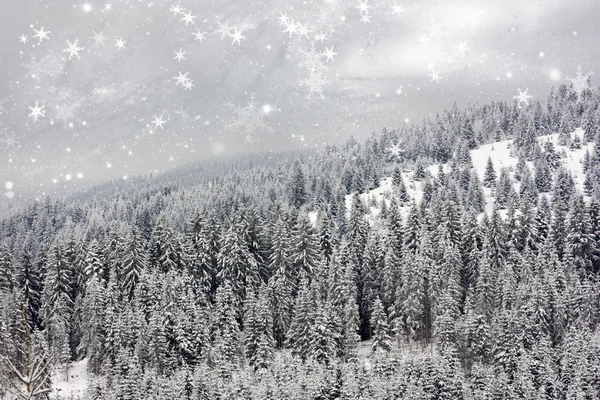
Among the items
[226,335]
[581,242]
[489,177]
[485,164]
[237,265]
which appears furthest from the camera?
[485,164]

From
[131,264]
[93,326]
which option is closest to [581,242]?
[131,264]

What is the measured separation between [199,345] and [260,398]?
17338 millimetres

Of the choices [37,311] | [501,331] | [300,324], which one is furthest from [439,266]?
[37,311]

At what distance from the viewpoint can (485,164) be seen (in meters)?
166

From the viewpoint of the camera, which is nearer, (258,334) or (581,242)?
(258,334)

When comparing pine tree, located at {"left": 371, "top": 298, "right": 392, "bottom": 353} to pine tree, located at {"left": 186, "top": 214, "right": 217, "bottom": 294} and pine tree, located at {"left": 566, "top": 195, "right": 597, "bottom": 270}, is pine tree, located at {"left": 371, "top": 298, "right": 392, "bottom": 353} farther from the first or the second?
pine tree, located at {"left": 566, "top": 195, "right": 597, "bottom": 270}

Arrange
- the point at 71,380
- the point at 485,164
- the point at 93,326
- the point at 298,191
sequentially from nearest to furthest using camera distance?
the point at 71,380 → the point at 93,326 → the point at 298,191 → the point at 485,164

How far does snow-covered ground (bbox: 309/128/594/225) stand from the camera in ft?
449

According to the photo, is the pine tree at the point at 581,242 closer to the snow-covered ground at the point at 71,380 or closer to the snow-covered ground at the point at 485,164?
the snow-covered ground at the point at 485,164

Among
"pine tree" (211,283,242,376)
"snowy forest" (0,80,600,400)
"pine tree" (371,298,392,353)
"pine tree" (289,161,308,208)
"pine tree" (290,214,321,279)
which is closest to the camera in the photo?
"snowy forest" (0,80,600,400)

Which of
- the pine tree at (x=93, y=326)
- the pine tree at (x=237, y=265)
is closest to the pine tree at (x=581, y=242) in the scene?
the pine tree at (x=237, y=265)

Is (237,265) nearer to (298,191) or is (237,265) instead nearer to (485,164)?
(298,191)

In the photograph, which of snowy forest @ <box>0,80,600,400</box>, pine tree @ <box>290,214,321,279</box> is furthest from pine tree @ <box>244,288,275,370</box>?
pine tree @ <box>290,214,321,279</box>

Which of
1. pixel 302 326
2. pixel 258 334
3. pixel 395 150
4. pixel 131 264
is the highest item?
pixel 395 150
